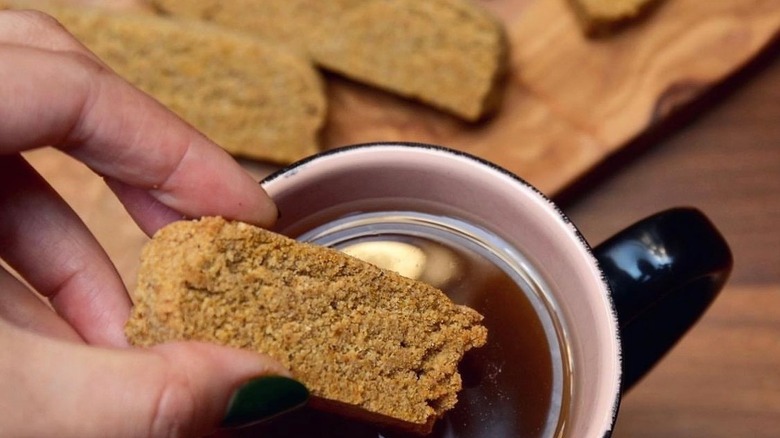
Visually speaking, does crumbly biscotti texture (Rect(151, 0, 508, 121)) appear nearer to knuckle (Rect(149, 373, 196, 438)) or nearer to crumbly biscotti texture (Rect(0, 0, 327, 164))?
crumbly biscotti texture (Rect(0, 0, 327, 164))

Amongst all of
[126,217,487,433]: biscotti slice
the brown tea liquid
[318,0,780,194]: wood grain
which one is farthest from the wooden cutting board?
[126,217,487,433]: biscotti slice

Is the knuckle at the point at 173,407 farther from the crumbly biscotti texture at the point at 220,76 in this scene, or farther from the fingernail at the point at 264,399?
the crumbly biscotti texture at the point at 220,76

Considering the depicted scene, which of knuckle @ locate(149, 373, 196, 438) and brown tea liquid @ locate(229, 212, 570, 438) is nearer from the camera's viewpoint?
knuckle @ locate(149, 373, 196, 438)

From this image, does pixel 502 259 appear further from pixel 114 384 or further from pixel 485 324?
pixel 114 384

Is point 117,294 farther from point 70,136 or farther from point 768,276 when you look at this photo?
point 768,276

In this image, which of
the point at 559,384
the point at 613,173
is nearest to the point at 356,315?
the point at 559,384

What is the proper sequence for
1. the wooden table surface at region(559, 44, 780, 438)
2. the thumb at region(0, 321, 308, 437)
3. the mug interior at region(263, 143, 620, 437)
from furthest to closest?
the wooden table surface at region(559, 44, 780, 438) < the mug interior at region(263, 143, 620, 437) < the thumb at region(0, 321, 308, 437)

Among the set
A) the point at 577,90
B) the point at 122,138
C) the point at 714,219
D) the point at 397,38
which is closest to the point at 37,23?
the point at 122,138

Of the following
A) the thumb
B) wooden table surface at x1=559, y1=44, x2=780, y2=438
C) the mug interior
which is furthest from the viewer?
wooden table surface at x1=559, y1=44, x2=780, y2=438
